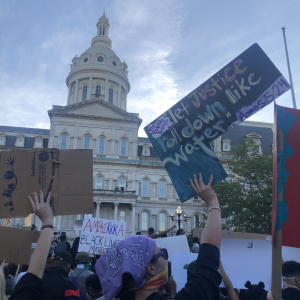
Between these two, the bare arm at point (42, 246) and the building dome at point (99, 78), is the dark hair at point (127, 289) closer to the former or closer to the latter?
the bare arm at point (42, 246)

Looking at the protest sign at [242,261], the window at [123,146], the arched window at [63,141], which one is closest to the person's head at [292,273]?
the protest sign at [242,261]

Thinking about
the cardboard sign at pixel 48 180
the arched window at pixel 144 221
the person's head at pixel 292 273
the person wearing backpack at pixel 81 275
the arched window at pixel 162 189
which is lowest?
the arched window at pixel 144 221

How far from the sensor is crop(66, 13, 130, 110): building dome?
183 feet

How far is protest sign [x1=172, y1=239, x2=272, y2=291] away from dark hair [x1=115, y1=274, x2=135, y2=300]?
3.54m

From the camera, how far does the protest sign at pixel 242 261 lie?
5.57 metres

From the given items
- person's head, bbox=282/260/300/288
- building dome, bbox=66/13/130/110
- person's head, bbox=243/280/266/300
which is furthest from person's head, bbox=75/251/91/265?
building dome, bbox=66/13/130/110

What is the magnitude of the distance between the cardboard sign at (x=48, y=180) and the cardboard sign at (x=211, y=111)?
1030 mm

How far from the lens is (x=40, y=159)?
3.83m

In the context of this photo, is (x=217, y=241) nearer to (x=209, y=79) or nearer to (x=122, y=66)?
(x=209, y=79)

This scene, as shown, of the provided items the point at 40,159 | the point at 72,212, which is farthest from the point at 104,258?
the point at 40,159

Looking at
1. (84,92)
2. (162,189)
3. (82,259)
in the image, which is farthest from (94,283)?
(84,92)

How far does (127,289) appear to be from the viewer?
7.18ft

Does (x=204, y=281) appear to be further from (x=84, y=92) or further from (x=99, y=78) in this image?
(x=99, y=78)

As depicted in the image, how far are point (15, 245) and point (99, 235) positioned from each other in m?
5.20
